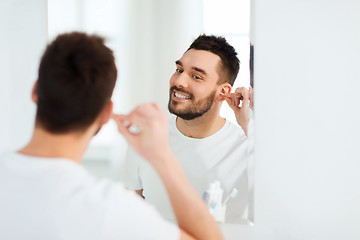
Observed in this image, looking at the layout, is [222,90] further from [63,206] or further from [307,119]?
[63,206]

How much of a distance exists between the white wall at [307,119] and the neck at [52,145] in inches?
23.0

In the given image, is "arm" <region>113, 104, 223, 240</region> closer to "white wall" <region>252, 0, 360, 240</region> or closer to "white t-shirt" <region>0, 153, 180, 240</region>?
"white t-shirt" <region>0, 153, 180, 240</region>

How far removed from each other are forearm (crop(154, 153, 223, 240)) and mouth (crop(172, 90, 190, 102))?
363 millimetres

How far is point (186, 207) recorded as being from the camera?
72cm

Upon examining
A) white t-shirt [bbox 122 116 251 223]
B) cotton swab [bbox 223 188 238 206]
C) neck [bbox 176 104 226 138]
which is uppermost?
neck [bbox 176 104 226 138]

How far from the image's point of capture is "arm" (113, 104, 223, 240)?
28.3 inches

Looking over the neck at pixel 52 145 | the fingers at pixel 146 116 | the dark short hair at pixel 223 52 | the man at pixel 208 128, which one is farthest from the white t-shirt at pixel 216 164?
the neck at pixel 52 145

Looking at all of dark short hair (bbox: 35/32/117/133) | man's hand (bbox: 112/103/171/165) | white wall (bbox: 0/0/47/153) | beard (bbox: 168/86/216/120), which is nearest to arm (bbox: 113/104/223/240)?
man's hand (bbox: 112/103/171/165)

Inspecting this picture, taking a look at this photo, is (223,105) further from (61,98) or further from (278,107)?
(61,98)

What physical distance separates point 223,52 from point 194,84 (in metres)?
0.12

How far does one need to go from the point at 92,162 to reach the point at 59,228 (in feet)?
1.84

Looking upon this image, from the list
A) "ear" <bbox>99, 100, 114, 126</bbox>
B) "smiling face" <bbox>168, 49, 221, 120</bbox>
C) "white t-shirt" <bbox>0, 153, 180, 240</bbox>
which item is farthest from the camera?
"smiling face" <bbox>168, 49, 221, 120</bbox>

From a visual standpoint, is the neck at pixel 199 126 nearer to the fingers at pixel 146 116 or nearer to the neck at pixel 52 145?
the fingers at pixel 146 116

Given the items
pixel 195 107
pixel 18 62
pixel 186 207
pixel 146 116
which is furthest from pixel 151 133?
pixel 18 62
